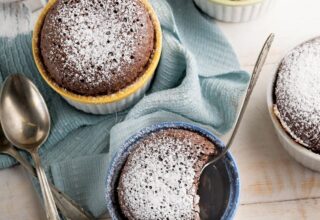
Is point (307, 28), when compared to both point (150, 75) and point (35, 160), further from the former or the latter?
point (35, 160)

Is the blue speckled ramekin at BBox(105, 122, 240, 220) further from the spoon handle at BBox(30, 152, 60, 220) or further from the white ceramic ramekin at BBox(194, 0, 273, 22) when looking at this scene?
the white ceramic ramekin at BBox(194, 0, 273, 22)

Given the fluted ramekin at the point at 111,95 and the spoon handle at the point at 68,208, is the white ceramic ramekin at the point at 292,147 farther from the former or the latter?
the spoon handle at the point at 68,208

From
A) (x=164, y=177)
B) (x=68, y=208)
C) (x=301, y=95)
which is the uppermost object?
(x=301, y=95)

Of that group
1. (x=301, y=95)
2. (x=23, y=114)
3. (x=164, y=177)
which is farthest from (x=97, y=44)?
(x=301, y=95)

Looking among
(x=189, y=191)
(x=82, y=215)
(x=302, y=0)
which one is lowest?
(x=82, y=215)

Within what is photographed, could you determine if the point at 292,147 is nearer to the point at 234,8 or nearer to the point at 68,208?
the point at 234,8

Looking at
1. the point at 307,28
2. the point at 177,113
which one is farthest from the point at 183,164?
the point at 307,28
